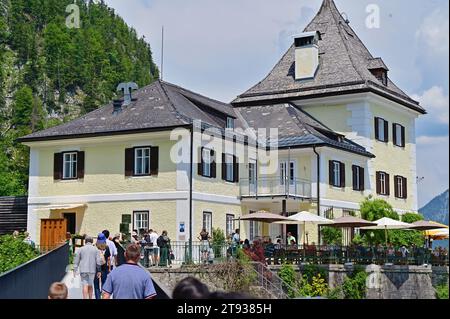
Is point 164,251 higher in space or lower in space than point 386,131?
lower

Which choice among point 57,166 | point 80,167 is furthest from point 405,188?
point 57,166

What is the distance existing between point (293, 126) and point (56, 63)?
67.8 meters

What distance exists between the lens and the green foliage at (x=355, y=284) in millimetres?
28859

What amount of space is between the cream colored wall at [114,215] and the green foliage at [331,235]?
7.22m

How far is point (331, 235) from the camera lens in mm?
37969

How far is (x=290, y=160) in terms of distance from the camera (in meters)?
39.6

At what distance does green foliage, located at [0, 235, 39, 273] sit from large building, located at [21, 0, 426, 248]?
5.94 metres

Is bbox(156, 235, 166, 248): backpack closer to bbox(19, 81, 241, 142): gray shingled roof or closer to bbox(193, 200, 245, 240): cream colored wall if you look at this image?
bbox(193, 200, 245, 240): cream colored wall

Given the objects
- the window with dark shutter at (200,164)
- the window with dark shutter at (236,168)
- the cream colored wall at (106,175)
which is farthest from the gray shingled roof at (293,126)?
the cream colored wall at (106,175)

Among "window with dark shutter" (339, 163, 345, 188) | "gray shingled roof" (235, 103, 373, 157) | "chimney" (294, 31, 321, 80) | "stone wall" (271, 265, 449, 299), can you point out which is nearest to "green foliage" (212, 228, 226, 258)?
"stone wall" (271, 265, 449, 299)

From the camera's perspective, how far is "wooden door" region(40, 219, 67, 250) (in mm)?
36000

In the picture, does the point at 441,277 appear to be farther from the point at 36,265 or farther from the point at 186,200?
the point at 36,265

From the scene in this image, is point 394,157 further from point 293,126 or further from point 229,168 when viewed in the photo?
point 229,168
